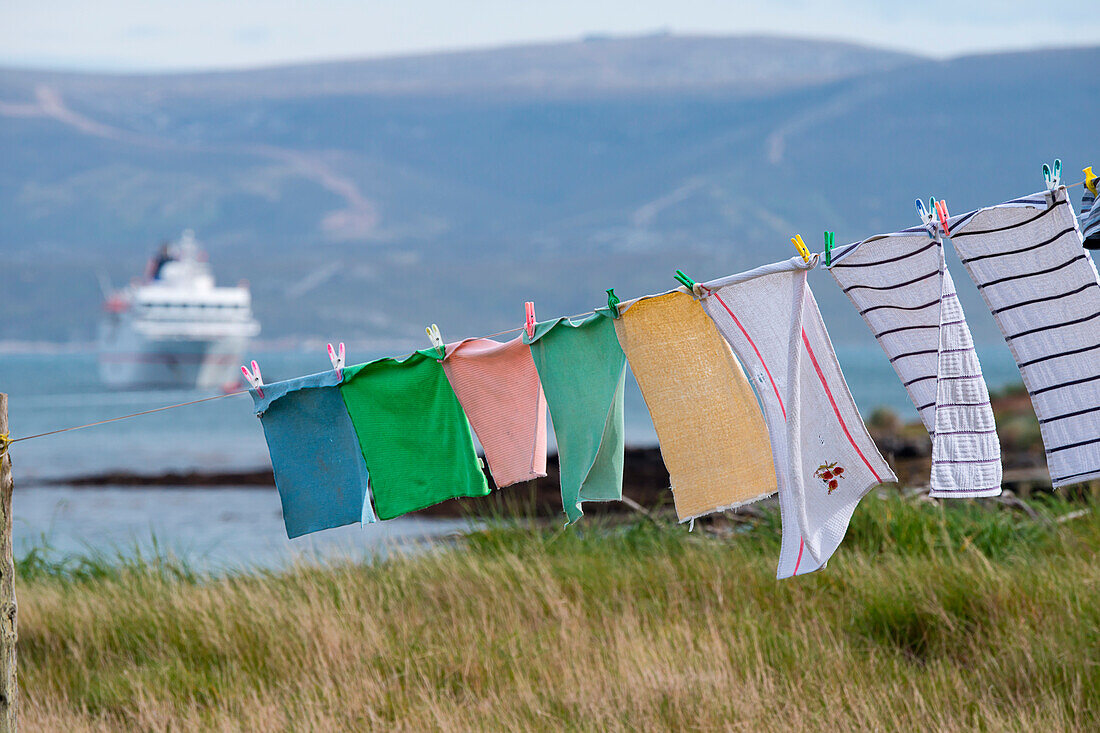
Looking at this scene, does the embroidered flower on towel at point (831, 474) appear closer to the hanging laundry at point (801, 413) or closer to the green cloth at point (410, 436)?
the hanging laundry at point (801, 413)

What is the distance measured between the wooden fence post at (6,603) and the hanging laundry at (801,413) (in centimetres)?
187

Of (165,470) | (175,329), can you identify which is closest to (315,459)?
(165,470)

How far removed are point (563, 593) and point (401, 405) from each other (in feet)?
7.83

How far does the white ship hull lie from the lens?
2876 inches

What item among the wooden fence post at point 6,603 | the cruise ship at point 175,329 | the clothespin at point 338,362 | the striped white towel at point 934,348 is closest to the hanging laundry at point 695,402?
the striped white towel at point 934,348

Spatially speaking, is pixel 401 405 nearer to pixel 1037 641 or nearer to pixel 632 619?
pixel 632 619

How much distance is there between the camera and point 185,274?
229 ft

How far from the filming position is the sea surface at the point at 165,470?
27.7 ft

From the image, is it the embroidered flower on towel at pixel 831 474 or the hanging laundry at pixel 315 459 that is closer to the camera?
the embroidered flower on towel at pixel 831 474

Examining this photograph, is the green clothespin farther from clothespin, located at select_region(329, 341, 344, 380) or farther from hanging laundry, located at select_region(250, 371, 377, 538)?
hanging laundry, located at select_region(250, 371, 377, 538)

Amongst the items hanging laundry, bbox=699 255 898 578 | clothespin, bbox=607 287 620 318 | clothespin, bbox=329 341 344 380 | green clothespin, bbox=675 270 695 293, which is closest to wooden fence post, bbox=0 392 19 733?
clothespin, bbox=329 341 344 380

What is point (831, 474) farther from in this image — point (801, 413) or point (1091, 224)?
point (1091, 224)

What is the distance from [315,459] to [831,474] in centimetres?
153

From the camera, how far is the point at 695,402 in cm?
277
